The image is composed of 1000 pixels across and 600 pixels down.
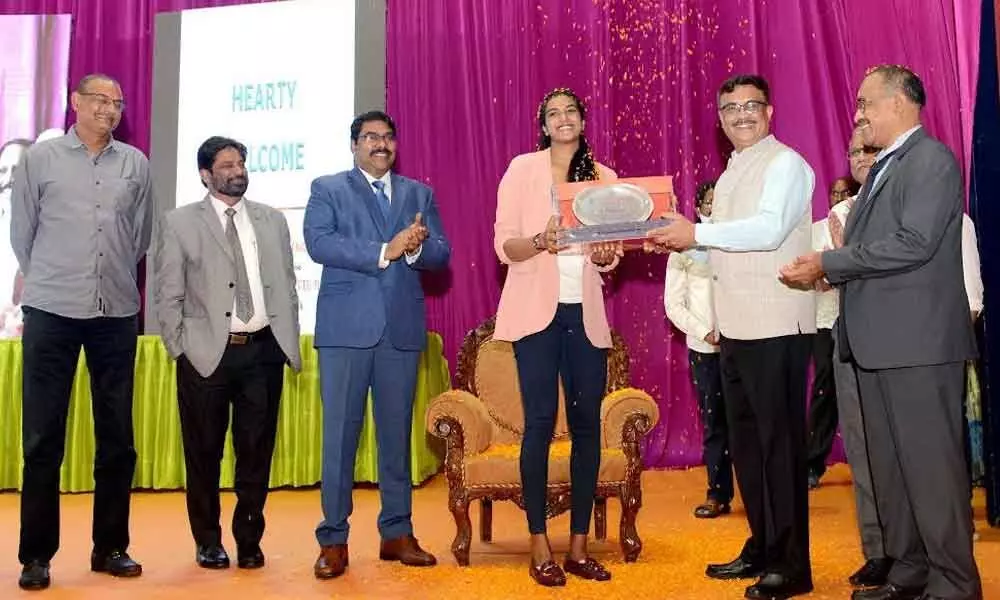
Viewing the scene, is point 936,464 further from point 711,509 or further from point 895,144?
point 711,509

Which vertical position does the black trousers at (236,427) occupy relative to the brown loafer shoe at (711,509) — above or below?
above

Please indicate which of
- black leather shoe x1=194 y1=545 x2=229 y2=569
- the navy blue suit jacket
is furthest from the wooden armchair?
black leather shoe x1=194 y1=545 x2=229 y2=569

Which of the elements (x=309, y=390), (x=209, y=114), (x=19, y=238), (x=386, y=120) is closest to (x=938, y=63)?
(x=386, y=120)

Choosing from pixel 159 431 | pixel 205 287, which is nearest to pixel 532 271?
pixel 205 287

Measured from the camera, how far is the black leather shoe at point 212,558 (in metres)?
3.35

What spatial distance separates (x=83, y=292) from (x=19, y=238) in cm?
34

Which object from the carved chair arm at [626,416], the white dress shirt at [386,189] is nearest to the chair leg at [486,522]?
the carved chair arm at [626,416]

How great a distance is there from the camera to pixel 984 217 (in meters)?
3.93

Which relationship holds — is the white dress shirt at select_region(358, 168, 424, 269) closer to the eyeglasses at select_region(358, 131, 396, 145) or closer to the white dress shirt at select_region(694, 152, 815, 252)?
the eyeglasses at select_region(358, 131, 396, 145)

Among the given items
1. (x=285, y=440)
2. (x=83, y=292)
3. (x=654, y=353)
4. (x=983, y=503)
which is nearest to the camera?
(x=83, y=292)

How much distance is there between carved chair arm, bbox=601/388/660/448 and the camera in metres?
3.57

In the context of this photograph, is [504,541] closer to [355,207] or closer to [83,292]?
[355,207]

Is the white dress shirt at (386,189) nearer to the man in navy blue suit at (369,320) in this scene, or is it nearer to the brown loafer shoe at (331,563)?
the man in navy blue suit at (369,320)

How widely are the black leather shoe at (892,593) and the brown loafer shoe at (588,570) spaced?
0.79m
